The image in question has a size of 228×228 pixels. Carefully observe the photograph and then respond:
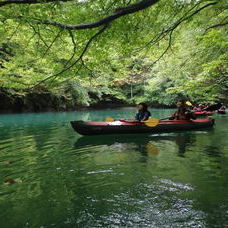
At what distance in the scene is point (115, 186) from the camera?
393 cm

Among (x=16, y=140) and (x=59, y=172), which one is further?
(x=16, y=140)

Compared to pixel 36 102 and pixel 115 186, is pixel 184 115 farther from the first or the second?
pixel 36 102

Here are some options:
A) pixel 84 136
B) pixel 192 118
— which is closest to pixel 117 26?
pixel 84 136

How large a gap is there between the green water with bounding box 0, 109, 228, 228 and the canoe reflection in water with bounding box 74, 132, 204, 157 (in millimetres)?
83

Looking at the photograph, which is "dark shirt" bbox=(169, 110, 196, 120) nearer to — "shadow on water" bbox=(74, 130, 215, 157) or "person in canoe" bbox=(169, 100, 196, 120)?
"person in canoe" bbox=(169, 100, 196, 120)

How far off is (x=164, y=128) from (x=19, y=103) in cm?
1585

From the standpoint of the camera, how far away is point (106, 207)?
10.5ft

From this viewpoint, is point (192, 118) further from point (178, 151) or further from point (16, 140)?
point (16, 140)

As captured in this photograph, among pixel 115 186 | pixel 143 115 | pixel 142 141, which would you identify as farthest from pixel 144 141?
pixel 115 186

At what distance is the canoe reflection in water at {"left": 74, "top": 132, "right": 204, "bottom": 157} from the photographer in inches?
265

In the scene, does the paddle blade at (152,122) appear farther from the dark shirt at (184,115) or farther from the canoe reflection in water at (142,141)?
the dark shirt at (184,115)

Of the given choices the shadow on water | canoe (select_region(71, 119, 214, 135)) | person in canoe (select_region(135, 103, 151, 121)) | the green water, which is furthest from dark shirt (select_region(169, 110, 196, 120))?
the green water

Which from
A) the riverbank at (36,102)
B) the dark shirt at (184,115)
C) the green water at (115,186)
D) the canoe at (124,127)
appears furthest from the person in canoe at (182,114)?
the riverbank at (36,102)

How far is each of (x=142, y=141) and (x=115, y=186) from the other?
Result: 416 cm
